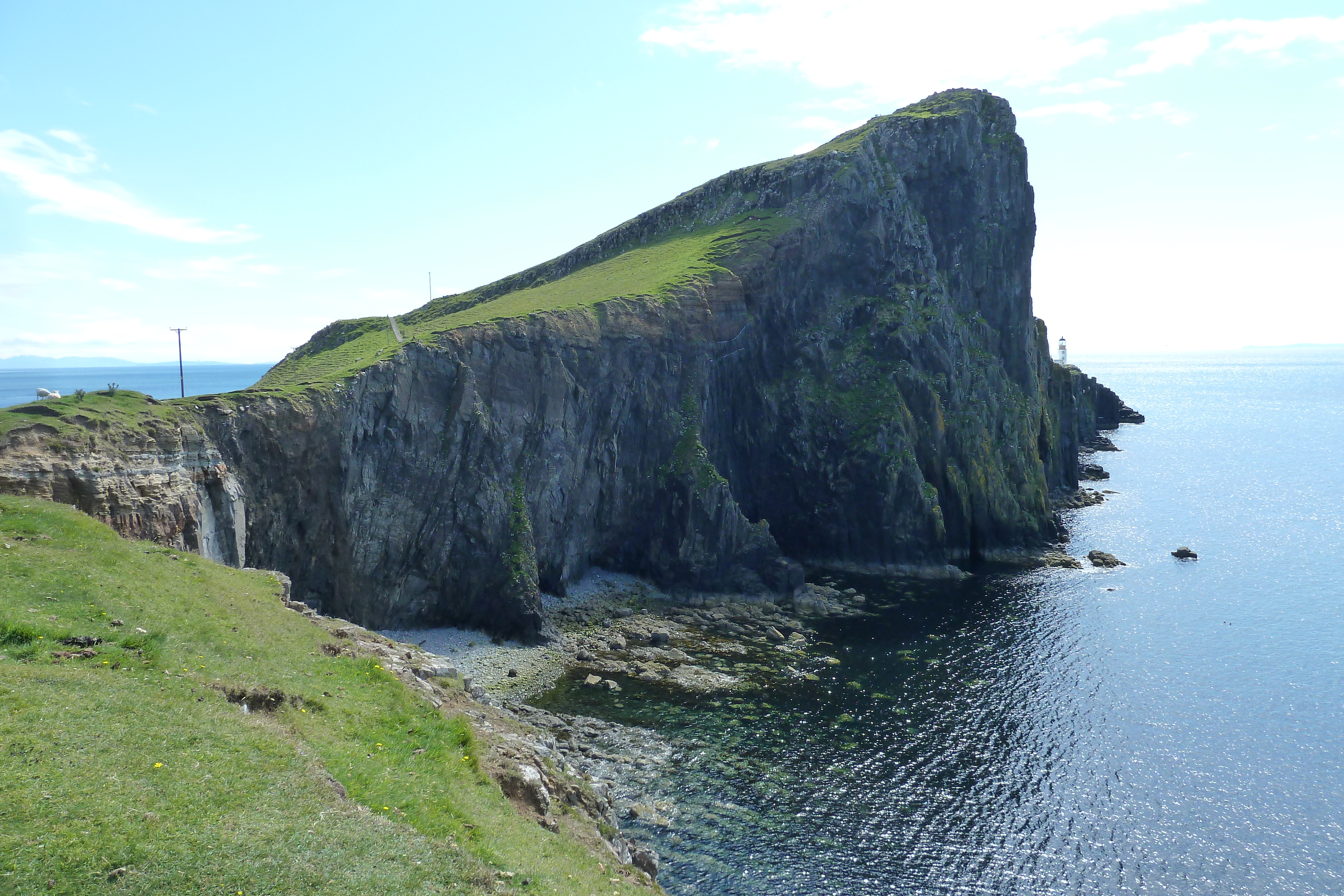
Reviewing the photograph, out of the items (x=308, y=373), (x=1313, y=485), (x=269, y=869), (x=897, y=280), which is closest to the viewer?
(x=269, y=869)

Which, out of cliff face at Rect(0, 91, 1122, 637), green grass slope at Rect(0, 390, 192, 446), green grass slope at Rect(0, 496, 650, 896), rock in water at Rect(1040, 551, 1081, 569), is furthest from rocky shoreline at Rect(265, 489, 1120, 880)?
green grass slope at Rect(0, 390, 192, 446)

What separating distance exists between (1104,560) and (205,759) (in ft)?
280

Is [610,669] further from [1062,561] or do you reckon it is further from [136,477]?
[1062,561]

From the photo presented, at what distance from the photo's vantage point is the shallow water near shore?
33750 mm

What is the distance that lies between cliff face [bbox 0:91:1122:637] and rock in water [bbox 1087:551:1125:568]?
7.79 meters

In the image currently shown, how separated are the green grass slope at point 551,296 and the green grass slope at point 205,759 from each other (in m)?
30.7

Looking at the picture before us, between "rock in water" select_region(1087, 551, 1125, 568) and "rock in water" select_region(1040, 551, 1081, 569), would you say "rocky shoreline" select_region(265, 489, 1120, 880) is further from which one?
"rock in water" select_region(1087, 551, 1125, 568)

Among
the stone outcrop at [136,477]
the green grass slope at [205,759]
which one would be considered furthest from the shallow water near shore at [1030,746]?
the stone outcrop at [136,477]

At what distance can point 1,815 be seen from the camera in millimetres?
13883

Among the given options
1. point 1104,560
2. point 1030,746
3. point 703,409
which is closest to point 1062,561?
point 1104,560

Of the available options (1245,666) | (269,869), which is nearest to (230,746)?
(269,869)

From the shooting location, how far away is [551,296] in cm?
8250

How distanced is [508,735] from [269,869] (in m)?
16.1

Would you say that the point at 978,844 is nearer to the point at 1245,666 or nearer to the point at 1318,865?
the point at 1318,865
